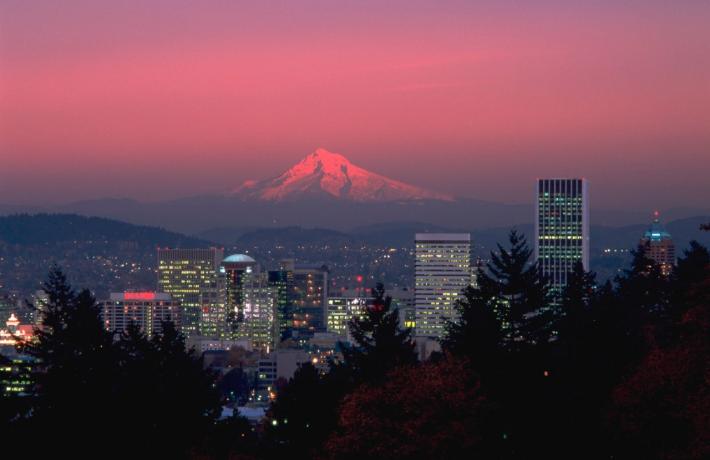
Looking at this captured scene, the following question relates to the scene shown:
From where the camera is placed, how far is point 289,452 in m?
31.1

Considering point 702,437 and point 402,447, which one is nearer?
point 702,437

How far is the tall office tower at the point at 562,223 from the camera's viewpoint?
190 metres

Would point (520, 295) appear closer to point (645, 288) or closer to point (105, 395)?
point (645, 288)

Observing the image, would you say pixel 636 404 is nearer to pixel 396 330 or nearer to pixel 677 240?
pixel 396 330

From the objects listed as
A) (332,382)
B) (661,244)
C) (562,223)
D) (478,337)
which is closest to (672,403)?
(478,337)

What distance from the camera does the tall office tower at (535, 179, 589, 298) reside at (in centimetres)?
18950

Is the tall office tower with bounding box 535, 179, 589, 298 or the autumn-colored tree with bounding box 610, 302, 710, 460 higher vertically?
the tall office tower with bounding box 535, 179, 589, 298

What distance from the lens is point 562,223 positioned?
195125mm

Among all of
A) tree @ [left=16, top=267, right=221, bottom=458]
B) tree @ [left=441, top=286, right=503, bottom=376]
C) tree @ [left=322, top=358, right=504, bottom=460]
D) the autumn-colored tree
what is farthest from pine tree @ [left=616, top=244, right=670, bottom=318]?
the autumn-colored tree

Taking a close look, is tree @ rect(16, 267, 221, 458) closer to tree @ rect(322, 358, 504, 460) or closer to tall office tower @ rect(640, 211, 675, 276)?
tree @ rect(322, 358, 504, 460)

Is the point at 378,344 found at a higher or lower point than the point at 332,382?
higher

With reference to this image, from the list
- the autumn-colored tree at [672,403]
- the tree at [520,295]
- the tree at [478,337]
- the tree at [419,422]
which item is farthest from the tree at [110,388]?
the autumn-colored tree at [672,403]

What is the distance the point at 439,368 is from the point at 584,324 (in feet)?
17.9

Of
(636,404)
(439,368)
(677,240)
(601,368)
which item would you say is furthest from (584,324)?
(677,240)
